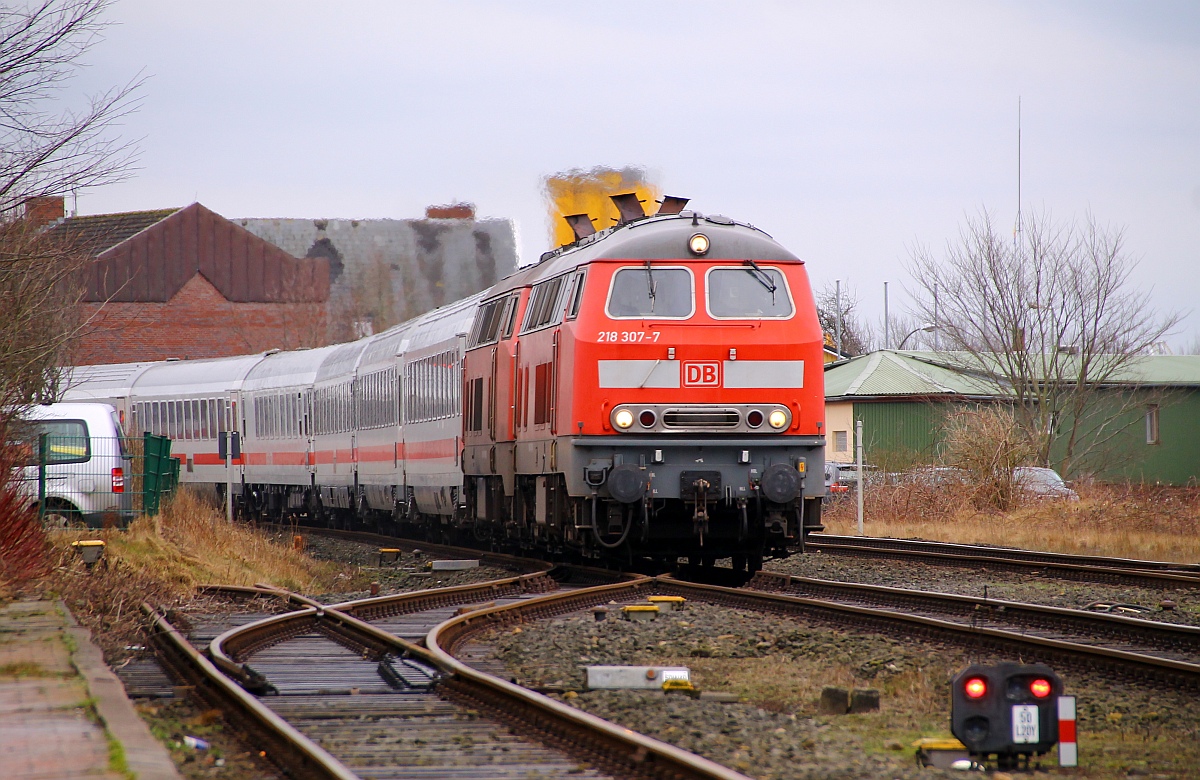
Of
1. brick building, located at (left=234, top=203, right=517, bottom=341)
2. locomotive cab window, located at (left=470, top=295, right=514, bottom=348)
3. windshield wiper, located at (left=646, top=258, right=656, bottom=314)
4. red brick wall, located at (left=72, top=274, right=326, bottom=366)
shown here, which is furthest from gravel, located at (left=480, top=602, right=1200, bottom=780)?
brick building, located at (left=234, top=203, right=517, bottom=341)

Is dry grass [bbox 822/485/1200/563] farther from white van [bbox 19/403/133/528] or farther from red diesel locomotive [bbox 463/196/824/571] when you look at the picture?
white van [bbox 19/403/133/528]

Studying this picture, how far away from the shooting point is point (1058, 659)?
8672 millimetres

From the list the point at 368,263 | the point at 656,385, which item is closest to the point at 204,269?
the point at 368,263

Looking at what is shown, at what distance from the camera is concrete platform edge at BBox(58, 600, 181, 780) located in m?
5.28

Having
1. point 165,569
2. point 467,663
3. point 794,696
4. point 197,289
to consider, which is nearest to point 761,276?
point 467,663

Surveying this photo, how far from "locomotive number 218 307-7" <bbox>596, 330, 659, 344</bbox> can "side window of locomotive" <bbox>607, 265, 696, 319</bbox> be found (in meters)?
0.18

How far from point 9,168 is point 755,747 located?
12.2 metres

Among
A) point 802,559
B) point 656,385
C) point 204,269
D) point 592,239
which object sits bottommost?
point 802,559

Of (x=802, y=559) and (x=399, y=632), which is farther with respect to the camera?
(x=802, y=559)

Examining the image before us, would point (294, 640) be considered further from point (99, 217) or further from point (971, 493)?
point (99, 217)

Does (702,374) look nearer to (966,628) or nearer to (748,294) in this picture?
(748,294)

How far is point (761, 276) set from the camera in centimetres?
1336

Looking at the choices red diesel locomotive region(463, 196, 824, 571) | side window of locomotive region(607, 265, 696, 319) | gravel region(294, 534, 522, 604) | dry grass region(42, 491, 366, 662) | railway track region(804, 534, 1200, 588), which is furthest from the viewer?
gravel region(294, 534, 522, 604)

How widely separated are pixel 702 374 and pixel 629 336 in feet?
2.46
